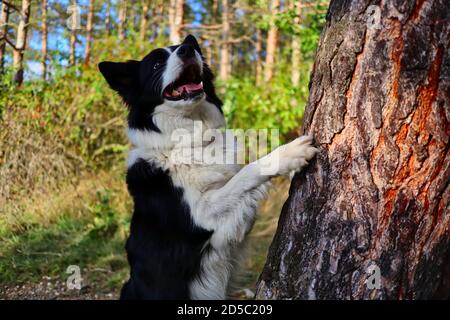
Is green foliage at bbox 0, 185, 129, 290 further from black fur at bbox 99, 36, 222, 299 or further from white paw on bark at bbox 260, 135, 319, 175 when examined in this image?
white paw on bark at bbox 260, 135, 319, 175

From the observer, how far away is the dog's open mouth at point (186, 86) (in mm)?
3315

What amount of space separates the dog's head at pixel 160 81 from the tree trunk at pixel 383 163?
119 centimetres

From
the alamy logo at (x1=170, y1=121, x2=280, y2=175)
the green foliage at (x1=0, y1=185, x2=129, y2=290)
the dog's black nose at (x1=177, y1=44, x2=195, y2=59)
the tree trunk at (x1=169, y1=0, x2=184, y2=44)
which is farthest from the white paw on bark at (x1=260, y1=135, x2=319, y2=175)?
the tree trunk at (x1=169, y1=0, x2=184, y2=44)

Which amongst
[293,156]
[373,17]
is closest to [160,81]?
[293,156]

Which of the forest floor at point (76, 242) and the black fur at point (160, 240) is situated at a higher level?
the black fur at point (160, 240)

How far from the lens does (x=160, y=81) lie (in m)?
3.34

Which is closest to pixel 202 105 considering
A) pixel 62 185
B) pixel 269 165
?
pixel 269 165

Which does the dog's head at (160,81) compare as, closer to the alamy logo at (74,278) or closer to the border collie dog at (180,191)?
the border collie dog at (180,191)

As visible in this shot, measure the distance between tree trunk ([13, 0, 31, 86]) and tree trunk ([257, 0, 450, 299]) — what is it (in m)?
4.68

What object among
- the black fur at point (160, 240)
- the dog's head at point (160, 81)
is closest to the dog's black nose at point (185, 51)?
the dog's head at point (160, 81)

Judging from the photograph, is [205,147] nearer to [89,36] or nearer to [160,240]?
[160,240]

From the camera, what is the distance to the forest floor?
4.89 meters

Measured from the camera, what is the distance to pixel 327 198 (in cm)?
240
